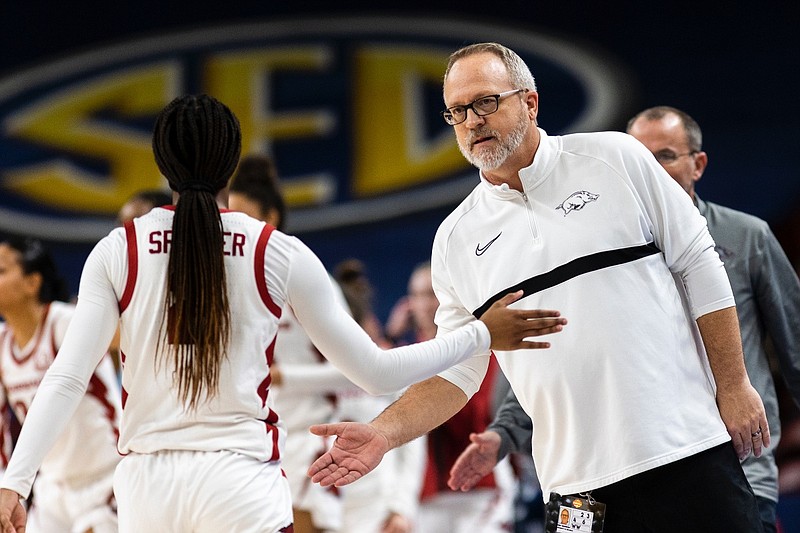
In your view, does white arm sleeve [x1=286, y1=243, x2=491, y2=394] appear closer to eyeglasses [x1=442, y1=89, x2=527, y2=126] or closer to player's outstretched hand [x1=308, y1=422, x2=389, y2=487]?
player's outstretched hand [x1=308, y1=422, x2=389, y2=487]

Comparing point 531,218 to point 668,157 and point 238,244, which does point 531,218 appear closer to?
point 238,244

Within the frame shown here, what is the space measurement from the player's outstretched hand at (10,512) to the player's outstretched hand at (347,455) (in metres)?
0.74

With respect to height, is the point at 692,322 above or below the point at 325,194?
below

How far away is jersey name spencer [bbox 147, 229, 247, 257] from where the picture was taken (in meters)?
3.02

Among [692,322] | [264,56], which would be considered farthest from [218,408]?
[264,56]

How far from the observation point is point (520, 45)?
10.4m

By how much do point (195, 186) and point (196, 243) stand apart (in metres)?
0.16

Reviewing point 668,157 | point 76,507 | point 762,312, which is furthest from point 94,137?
point 762,312

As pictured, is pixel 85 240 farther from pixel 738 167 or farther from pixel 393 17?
pixel 738 167

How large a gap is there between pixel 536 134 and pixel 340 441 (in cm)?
110

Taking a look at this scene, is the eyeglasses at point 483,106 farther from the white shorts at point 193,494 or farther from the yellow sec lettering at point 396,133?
the yellow sec lettering at point 396,133

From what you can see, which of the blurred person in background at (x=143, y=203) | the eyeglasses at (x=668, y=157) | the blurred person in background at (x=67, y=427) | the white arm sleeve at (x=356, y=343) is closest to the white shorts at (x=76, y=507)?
the blurred person in background at (x=67, y=427)

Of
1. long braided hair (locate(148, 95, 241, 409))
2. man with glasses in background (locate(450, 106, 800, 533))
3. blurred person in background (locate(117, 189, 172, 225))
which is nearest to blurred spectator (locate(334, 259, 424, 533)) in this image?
blurred person in background (locate(117, 189, 172, 225))

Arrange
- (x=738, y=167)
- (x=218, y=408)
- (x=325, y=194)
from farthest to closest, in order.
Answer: (x=325, y=194), (x=738, y=167), (x=218, y=408)
